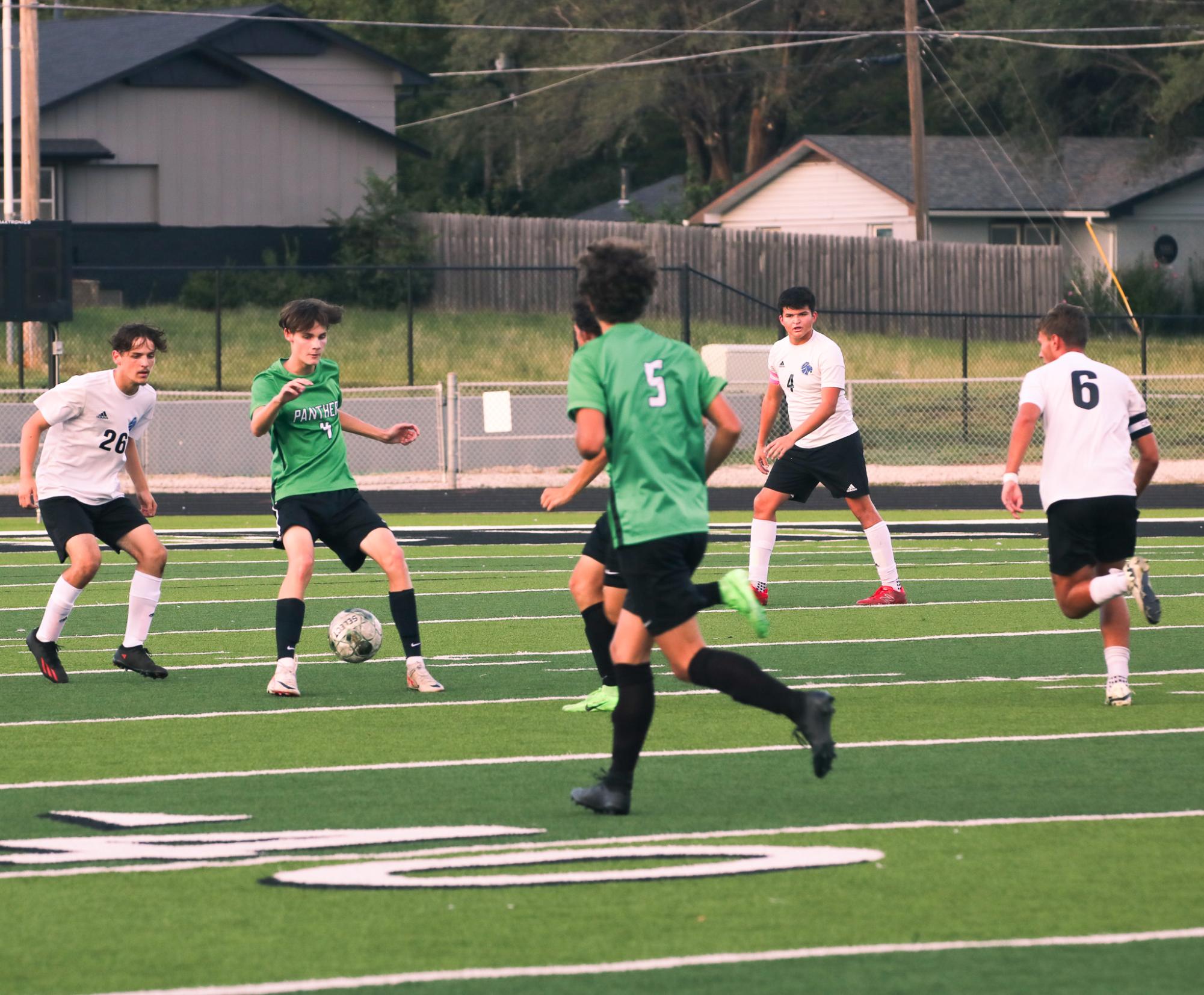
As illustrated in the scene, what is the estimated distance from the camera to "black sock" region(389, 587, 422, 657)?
995cm

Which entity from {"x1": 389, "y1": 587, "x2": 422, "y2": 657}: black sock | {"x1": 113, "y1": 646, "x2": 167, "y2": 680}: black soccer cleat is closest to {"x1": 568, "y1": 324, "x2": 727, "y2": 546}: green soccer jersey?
{"x1": 389, "y1": 587, "x2": 422, "y2": 657}: black sock

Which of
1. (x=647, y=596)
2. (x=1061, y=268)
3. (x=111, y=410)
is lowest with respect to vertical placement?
(x=647, y=596)

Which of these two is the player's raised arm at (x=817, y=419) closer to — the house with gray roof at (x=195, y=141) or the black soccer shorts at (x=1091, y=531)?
the black soccer shorts at (x=1091, y=531)

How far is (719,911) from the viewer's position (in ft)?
18.5

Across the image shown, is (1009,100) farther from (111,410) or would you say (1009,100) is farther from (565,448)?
(111,410)

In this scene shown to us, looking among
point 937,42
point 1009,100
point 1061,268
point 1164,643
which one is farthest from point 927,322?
point 1164,643

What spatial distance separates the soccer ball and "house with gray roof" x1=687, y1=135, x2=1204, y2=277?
3963 centimetres

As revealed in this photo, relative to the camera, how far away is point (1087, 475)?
9.01 metres

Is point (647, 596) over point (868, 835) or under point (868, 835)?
over

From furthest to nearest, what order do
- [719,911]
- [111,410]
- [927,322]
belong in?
1. [927,322]
2. [111,410]
3. [719,911]

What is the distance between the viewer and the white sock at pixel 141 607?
10734 mm

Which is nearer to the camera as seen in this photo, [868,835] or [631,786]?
[868,835]

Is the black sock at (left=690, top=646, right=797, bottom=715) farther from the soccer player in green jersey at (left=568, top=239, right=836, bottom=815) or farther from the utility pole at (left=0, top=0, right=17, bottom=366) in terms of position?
the utility pole at (left=0, top=0, right=17, bottom=366)

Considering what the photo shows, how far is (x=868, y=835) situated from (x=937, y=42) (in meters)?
52.3
